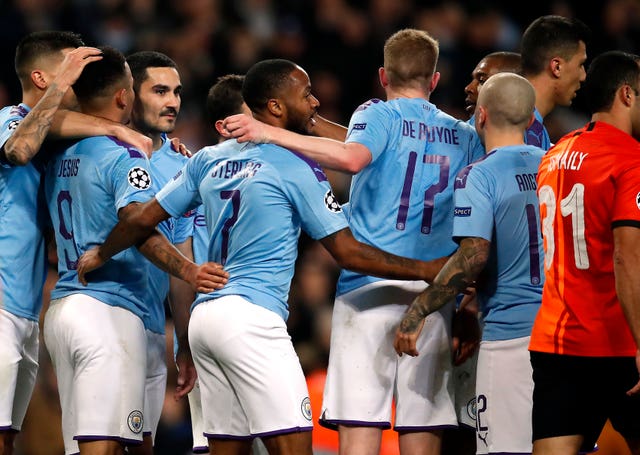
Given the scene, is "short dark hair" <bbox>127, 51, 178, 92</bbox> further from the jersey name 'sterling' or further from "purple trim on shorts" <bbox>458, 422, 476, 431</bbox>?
"purple trim on shorts" <bbox>458, 422, 476, 431</bbox>

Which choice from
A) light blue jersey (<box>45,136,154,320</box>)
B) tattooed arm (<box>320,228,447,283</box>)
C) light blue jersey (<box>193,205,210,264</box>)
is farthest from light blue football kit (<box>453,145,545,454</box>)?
light blue jersey (<box>193,205,210,264</box>)

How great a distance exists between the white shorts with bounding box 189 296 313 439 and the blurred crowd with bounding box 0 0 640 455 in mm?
5744

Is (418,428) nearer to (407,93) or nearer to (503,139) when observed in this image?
(503,139)

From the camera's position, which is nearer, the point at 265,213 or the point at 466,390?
the point at 265,213

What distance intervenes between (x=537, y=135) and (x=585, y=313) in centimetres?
156

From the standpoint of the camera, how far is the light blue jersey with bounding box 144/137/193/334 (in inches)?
256

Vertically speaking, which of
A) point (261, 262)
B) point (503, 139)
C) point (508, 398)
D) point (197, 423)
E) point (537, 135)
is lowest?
point (197, 423)

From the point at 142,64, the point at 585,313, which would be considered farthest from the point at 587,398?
the point at 142,64

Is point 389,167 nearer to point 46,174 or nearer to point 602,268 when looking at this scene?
point 602,268

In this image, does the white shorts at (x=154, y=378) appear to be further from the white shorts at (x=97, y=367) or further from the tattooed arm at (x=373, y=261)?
the tattooed arm at (x=373, y=261)

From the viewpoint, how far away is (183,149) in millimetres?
7223

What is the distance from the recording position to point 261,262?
5621 millimetres

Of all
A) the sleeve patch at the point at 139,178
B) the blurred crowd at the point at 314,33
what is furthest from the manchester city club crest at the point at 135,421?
the blurred crowd at the point at 314,33

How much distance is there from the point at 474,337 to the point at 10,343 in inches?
101
